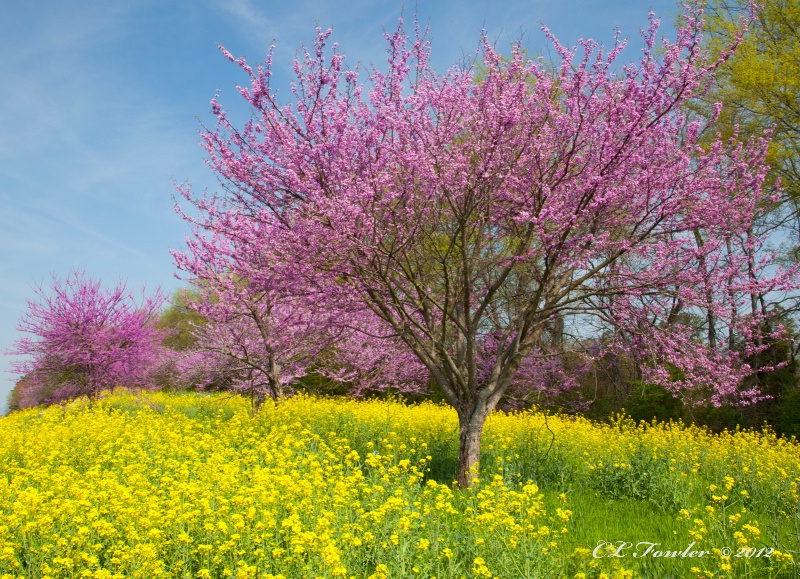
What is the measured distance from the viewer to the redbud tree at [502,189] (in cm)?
726

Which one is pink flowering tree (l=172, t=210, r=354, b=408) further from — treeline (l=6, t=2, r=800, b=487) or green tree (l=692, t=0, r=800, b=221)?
green tree (l=692, t=0, r=800, b=221)

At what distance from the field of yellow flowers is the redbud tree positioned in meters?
1.50

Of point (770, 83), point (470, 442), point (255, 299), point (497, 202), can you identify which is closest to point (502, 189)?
point (497, 202)

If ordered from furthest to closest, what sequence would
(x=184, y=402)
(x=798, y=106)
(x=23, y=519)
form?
(x=184, y=402) < (x=798, y=106) < (x=23, y=519)

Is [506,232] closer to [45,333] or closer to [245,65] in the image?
[245,65]

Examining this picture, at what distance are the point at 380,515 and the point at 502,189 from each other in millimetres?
4310

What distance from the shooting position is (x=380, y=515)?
512 cm

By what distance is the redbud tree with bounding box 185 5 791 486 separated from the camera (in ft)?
23.8

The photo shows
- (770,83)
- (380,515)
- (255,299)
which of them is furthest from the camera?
(770,83)

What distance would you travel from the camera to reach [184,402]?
60.7 ft

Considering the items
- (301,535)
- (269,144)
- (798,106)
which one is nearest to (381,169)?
(269,144)

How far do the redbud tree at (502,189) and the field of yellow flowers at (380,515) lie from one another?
1497 millimetres

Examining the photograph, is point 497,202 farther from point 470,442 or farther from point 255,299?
point 255,299

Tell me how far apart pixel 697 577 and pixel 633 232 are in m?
4.34
